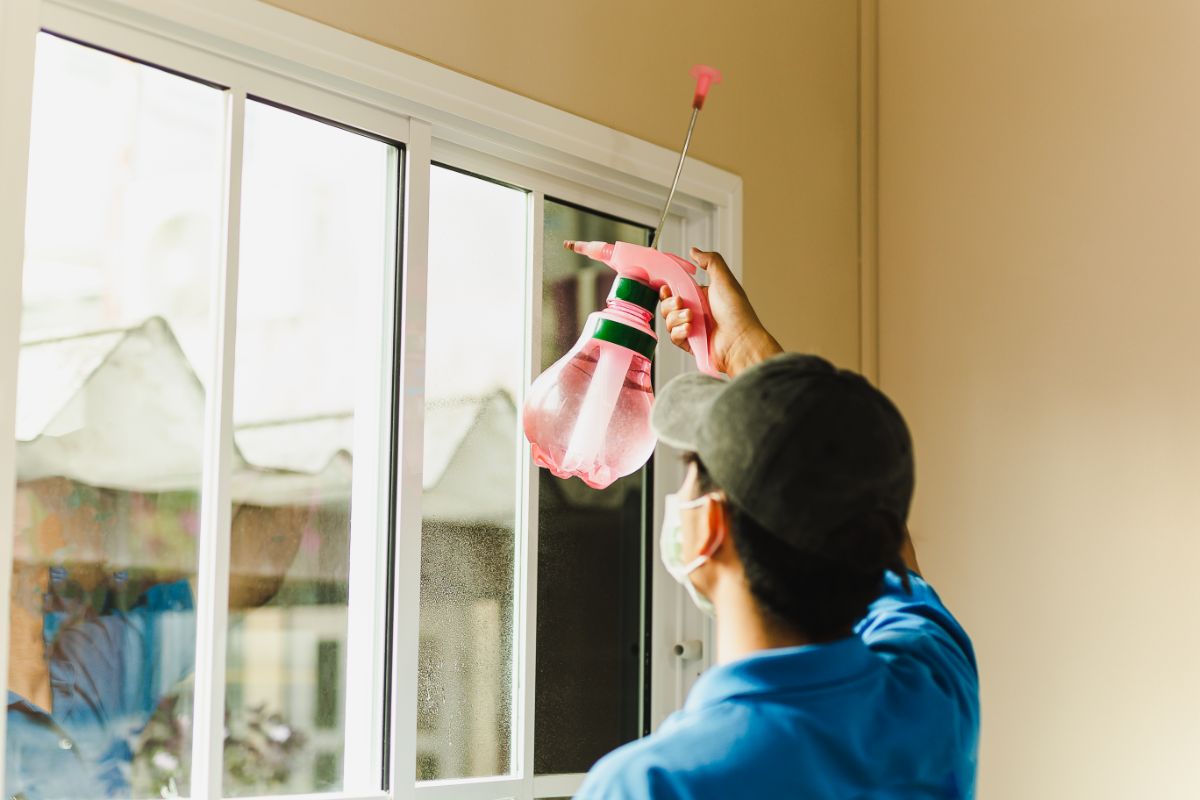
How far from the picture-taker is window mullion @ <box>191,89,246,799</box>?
63.1 inches

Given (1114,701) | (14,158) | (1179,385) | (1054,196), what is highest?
(1054,196)

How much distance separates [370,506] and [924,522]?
1215 mm

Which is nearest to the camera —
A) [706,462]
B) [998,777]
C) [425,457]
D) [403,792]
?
[706,462]

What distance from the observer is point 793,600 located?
1.03 m

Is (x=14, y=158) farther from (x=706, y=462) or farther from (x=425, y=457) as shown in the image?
(x=706, y=462)

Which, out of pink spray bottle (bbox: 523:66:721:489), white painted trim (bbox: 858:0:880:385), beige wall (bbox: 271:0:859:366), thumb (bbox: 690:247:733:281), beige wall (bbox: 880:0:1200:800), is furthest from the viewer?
white painted trim (bbox: 858:0:880:385)

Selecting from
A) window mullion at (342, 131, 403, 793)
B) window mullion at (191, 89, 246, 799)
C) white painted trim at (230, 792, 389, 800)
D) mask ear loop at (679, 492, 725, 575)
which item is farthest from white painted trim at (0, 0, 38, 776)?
mask ear loop at (679, 492, 725, 575)

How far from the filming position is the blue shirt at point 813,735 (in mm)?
930

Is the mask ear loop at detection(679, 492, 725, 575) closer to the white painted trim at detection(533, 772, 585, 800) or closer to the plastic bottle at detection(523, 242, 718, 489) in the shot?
the plastic bottle at detection(523, 242, 718, 489)


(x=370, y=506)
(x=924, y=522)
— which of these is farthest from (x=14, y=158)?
(x=924, y=522)

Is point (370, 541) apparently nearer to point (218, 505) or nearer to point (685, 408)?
point (218, 505)

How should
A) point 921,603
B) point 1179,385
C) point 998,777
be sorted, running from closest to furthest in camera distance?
point 921,603 < point 1179,385 < point 998,777

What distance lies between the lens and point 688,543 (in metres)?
1.08

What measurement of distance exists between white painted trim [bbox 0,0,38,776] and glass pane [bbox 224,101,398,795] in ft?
1.06
